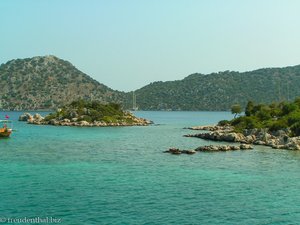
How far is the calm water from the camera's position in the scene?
4228 cm

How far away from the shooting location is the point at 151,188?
54719 mm

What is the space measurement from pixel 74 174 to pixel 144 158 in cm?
2409

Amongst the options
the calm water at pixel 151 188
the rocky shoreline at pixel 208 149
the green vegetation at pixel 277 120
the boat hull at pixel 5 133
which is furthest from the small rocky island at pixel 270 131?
the boat hull at pixel 5 133

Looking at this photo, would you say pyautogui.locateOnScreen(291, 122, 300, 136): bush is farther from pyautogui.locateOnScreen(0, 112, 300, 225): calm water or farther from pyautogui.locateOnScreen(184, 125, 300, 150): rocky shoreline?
pyautogui.locateOnScreen(0, 112, 300, 225): calm water

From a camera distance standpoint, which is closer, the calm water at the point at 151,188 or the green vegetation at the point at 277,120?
the calm water at the point at 151,188

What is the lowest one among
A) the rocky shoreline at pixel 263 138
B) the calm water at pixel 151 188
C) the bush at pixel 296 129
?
the calm water at pixel 151 188

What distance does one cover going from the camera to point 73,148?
104m

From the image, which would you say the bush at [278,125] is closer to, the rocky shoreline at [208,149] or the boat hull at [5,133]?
the rocky shoreline at [208,149]

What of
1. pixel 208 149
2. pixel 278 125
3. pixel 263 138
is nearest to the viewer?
pixel 208 149

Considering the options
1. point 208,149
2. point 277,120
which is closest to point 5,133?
point 208,149

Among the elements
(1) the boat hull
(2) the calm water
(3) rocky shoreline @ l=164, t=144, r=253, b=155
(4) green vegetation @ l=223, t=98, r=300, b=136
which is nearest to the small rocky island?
(4) green vegetation @ l=223, t=98, r=300, b=136

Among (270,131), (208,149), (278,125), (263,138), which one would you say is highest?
(278,125)

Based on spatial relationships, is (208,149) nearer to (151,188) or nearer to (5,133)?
(151,188)

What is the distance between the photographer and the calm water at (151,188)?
42.3 metres
